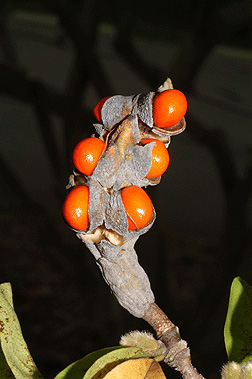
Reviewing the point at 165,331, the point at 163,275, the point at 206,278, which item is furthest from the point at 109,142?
the point at 206,278

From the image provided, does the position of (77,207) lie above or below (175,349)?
above

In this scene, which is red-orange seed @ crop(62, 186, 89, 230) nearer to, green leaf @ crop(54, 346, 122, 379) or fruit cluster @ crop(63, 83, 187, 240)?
fruit cluster @ crop(63, 83, 187, 240)

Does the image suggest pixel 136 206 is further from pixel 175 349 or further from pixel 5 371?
pixel 5 371

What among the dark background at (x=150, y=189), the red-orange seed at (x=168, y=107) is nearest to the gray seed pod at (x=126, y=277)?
the red-orange seed at (x=168, y=107)

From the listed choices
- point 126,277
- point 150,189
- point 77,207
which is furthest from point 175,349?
point 150,189

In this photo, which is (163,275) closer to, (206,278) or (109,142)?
(206,278)

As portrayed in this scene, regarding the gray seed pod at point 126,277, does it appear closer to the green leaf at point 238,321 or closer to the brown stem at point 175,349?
the brown stem at point 175,349
